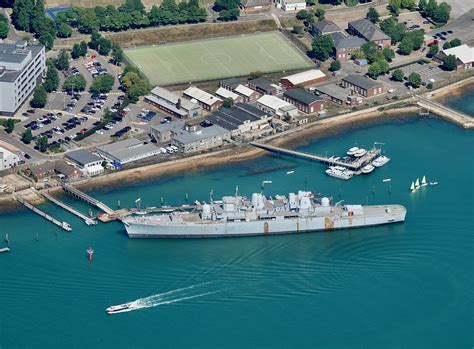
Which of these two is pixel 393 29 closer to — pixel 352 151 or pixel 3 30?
pixel 352 151

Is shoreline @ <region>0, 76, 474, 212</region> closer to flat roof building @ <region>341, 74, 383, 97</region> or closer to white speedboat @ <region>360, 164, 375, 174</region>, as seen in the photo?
flat roof building @ <region>341, 74, 383, 97</region>

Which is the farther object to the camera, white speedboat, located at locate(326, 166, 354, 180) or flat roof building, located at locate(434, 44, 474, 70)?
flat roof building, located at locate(434, 44, 474, 70)

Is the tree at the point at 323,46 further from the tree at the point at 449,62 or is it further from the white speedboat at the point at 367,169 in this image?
the white speedboat at the point at 367,169

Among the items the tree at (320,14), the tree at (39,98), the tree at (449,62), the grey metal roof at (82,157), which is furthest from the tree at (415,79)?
the tree at (39,98)

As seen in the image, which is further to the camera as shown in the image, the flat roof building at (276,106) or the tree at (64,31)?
the tree at (64,31)

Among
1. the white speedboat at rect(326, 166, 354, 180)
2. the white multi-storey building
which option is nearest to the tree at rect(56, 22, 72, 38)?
the white multi-storey building

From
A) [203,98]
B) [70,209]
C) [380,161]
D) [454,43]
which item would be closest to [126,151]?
[70,209]
